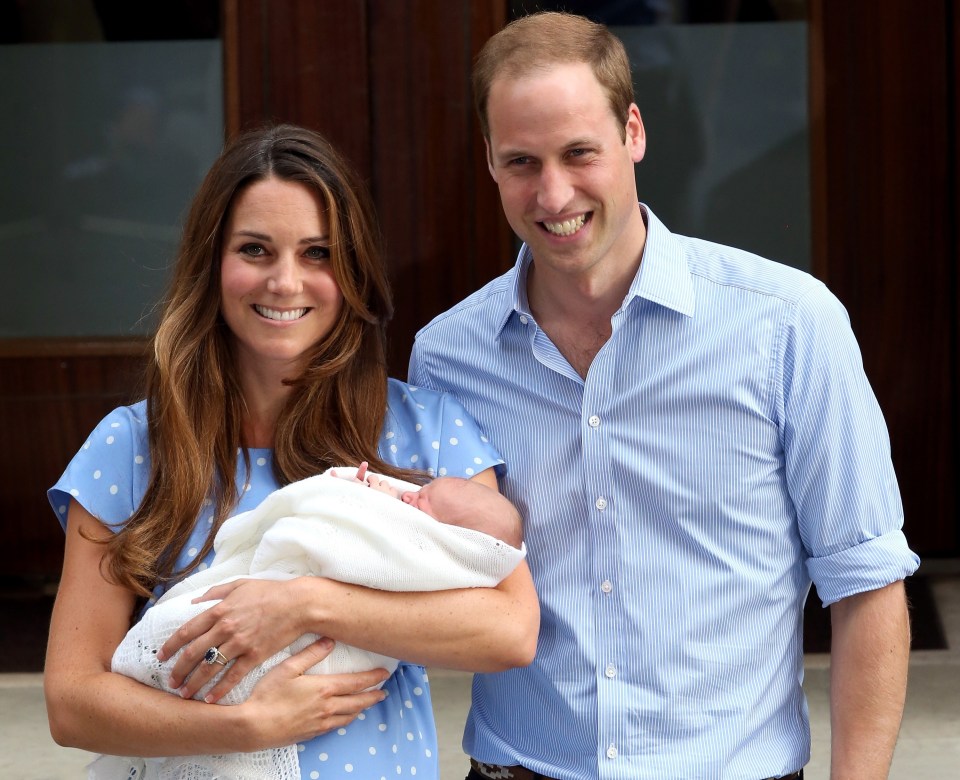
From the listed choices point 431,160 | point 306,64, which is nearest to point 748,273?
point 431,160

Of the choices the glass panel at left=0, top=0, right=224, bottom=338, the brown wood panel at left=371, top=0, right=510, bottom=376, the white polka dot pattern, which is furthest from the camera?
the glass panel at left=0, top=0, right=224, bottom=338

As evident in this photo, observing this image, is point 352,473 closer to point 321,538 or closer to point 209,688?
point 321,538

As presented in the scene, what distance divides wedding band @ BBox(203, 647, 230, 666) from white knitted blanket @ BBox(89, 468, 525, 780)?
0.11 ft

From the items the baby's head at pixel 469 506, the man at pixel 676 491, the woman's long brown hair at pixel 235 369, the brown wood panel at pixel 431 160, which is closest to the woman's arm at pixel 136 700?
the woman's long brown hair at pixel 235 369

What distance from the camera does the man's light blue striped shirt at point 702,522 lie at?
2.22 metres

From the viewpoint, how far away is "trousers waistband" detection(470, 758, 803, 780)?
7.62 feet

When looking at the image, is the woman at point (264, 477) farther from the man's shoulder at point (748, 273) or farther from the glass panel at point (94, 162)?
the glass panel at point (94, 162)

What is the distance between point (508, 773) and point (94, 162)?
292 centimetres

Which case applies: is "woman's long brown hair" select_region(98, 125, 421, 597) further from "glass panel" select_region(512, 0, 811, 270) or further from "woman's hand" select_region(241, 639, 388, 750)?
"glass panel" select_region(512, 0, 811, 270)

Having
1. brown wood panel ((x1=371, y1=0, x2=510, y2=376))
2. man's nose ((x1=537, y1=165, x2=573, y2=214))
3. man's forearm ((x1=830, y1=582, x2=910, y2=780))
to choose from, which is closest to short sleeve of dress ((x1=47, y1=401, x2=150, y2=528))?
man's nose ((x1=537, y1=165, x2=573, y2=214))

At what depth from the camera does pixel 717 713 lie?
2.25 m

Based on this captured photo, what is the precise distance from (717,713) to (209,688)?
2.66 feet

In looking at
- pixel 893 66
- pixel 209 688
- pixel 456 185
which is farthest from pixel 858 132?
pixel 209 688

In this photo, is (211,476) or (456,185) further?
(456,185)
